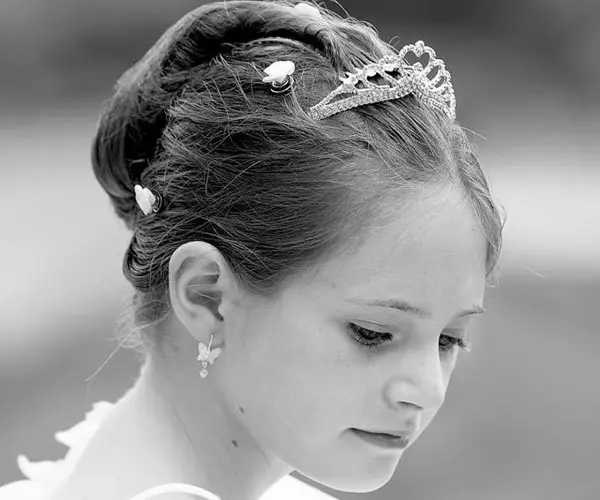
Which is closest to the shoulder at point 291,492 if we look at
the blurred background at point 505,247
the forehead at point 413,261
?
the forehead at point 413,261

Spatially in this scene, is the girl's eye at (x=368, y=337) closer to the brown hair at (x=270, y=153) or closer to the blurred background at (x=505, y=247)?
the brown hair at (x=270, y=153)

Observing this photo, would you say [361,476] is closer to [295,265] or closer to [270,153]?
[295,265]

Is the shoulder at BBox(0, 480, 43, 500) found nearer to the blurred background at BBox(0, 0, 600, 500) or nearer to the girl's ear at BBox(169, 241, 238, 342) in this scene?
the girl's ear at BBox(169, 241, 238, 342)

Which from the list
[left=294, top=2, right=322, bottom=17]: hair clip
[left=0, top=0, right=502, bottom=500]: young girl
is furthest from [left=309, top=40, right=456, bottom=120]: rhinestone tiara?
[left=294, top=2, right=322, bottom=17]: hair clip

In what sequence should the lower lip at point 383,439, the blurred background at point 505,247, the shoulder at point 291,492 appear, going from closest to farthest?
the lower lip at point 383,439 → the shoulder at point 291,492 → the blurred background at point 505,247

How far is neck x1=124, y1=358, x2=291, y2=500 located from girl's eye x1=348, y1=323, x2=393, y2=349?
0.23 meters

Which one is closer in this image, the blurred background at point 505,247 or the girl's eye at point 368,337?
the girl's eye at point 368,337

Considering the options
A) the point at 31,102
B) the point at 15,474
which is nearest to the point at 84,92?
the point at 31,102

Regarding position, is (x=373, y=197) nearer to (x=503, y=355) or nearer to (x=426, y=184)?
(x=426, y=184)

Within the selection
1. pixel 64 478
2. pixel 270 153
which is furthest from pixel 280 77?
pixel 64 478

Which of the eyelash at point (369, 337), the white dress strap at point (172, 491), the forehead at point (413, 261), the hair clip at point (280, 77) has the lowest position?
the white dress strap at point (172, 491)

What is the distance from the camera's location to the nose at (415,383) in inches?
52.4

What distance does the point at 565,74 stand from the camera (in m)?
6.39

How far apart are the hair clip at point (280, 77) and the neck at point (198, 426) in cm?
40
